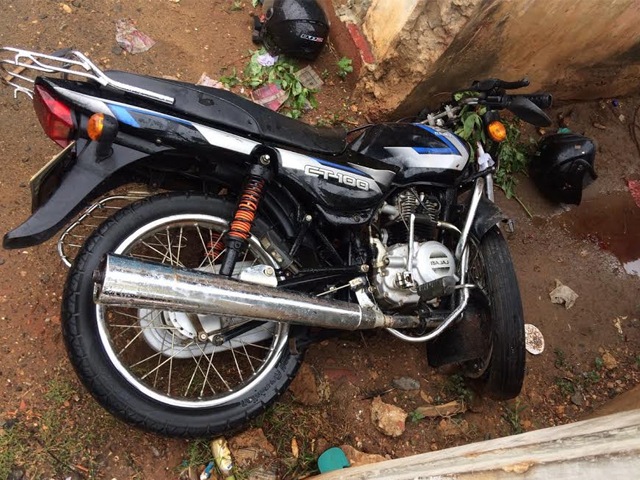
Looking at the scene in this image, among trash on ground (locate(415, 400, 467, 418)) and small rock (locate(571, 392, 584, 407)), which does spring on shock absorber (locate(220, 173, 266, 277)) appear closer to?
trash on ground (locate(415, 400, 467, 418))

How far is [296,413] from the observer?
113 inches

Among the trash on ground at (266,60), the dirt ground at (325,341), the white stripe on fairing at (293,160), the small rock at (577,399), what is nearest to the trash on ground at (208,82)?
the dirt ground at (325,341)

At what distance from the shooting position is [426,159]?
2.83m

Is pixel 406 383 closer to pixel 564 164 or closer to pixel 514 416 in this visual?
pixel 514 416

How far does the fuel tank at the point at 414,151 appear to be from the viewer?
2.78 metres

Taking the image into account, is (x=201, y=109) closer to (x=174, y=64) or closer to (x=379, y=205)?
(x=379, y=205)

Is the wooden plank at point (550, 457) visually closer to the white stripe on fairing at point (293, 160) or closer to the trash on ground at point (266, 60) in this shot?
the white stripe on fairing at point (293, 160)

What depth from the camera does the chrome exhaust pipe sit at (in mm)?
1944

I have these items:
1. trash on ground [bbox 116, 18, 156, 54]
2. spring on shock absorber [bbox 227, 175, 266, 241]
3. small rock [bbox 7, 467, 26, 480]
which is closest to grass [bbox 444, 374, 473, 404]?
spring on shock absorber [bbox 227, 175, 266, 241]

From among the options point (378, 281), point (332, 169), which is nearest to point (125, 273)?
point (332, 169)

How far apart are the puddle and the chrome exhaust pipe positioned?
2.65m

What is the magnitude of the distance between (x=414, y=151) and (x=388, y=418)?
4.79ft

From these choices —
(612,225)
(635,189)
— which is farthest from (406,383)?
(635,189)

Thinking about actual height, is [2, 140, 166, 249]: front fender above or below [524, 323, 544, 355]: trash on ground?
above
